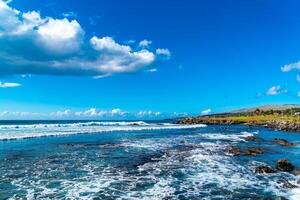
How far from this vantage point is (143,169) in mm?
30188

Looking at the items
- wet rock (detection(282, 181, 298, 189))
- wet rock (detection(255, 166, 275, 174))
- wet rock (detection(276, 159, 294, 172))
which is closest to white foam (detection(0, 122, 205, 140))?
wet rock (detection(255, 166, 275, 174))

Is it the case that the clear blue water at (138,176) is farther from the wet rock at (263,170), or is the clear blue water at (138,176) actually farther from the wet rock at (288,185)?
the wet rock at (263,170)

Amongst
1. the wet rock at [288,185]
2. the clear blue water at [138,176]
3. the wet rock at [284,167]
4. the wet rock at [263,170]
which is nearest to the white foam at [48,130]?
the clear blue water at [138,176]

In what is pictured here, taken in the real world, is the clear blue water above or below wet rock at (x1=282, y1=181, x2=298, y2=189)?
above

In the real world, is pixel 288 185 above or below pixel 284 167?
below

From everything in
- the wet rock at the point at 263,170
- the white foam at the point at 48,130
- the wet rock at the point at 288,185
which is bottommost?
the wet rock at the point at 288,185

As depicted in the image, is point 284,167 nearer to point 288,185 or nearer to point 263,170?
point 263,170

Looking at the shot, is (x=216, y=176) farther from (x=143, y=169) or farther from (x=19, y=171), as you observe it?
(x=19, y=171)

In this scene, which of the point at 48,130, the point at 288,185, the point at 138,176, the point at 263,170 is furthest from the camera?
the point at 48,130

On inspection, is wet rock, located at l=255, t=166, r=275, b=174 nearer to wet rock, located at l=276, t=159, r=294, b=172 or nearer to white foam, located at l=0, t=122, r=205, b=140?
wet rock, located at l=276, t=159, r=294, b=172

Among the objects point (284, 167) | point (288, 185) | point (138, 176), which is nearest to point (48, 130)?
point (138, 176)

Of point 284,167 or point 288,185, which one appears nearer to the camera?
point 288,185

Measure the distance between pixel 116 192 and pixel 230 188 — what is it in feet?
24.0

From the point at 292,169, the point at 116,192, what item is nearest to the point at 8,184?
the point at 116,192
